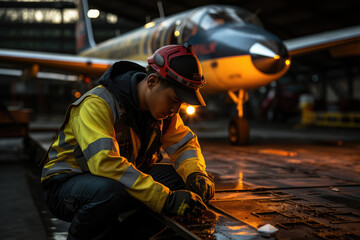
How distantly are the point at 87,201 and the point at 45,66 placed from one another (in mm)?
8339

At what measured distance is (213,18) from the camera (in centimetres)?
775

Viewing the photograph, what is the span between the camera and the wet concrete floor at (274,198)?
2.30 meters

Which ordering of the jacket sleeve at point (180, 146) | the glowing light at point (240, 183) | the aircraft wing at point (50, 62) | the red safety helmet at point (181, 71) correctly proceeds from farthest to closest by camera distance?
the aircraft wing at point (50, 62) < the glowing light at point (240, 183) < the jacket sleeve at point (180, 146) < the red safety helmet at point (181, 71)

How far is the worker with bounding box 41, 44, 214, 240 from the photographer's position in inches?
92.5

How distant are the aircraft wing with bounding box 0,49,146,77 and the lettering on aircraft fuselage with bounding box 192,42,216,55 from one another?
198 cm

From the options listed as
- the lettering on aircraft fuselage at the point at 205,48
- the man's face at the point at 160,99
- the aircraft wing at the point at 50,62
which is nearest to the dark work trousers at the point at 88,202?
the man's face at the point at 160,99

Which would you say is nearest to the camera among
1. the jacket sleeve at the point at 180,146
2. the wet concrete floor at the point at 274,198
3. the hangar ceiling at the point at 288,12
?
the wet concrete floor at the point at 274,198

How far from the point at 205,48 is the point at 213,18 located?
68cm

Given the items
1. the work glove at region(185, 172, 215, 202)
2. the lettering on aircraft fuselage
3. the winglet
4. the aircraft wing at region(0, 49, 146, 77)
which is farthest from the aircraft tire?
the winglet

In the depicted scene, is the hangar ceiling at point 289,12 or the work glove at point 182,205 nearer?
the work glove at point 182,205

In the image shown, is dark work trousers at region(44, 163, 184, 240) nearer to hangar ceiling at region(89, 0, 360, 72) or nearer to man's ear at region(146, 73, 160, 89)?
man's ear at region(146, 73, 160, 89)

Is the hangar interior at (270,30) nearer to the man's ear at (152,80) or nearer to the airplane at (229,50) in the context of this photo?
the airplane at (229,50)

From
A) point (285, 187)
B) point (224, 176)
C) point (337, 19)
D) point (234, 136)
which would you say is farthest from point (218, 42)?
point (337, 19)

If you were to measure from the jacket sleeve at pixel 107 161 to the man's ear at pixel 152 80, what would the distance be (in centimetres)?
34
